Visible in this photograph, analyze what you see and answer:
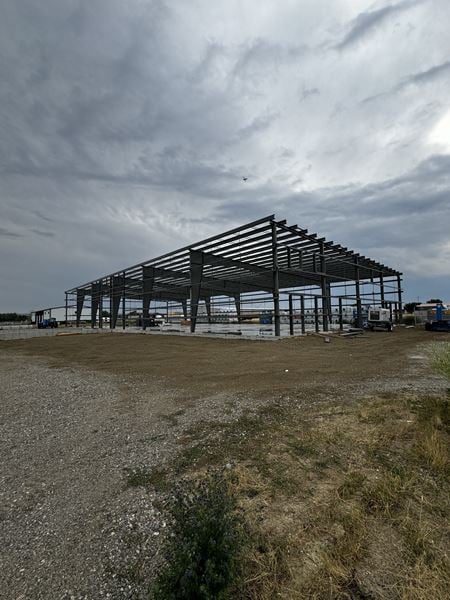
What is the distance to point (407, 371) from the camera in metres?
6.68

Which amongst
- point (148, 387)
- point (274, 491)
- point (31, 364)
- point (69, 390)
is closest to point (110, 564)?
point (274, 491)

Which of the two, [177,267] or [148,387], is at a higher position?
[177,267]

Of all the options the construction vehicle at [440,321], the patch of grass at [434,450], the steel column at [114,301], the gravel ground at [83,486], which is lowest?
the gravel ground at [83,486]

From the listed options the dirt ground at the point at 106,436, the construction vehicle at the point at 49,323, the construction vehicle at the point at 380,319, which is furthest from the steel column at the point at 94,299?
the construction vehicle at the point at 380,319

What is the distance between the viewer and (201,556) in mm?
1391

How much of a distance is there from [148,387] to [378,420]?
13.3ft

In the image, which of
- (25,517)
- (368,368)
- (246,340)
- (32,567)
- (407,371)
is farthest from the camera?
(246,340)

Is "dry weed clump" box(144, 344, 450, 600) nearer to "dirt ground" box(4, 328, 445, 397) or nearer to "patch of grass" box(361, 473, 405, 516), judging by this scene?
"patch of grass" box(361, 473, 405, 516)

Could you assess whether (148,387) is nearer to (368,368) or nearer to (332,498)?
(332,498)

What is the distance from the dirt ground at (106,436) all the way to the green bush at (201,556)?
327 millimetres

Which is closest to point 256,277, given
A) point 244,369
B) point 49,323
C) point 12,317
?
point 244,369

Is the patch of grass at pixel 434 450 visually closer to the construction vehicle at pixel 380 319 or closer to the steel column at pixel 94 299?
the construction vehicle at pixel 380 319

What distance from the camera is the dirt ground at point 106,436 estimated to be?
5.63ft

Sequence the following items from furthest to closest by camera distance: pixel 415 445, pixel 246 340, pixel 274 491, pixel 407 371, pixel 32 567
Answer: pixel 246 340
pixel 407 371
pixel 415 445
pixel 274 491
pixel 32 567
